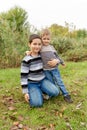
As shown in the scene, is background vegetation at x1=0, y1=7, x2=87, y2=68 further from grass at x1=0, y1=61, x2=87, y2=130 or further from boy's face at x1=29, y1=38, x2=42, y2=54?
boy's face at x1=29, y1=38, x2=42, y2=54

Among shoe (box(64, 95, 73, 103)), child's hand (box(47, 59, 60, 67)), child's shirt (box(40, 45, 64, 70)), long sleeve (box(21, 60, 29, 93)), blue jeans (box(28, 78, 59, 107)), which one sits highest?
child's shirt (box(40, 45, 64, 70))

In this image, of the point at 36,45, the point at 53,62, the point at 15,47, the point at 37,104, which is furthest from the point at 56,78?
the point at 15,47

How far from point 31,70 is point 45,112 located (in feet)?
2.50

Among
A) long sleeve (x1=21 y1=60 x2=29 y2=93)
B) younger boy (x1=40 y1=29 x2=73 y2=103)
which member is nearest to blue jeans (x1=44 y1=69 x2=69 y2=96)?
younger boy (x1=40 y1=29 x2=73 y2=103)

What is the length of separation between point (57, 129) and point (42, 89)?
1.11m

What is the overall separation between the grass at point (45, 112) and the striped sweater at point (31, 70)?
1.36 ft

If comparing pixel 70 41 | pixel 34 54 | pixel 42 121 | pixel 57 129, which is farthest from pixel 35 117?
pixel 70 41

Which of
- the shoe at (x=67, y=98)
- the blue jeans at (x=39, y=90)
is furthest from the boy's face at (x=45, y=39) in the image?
the shoe at (x=67, y=98)

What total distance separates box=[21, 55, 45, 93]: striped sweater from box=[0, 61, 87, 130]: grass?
41 cm

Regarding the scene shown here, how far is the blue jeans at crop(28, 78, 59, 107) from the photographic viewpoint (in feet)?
20.0

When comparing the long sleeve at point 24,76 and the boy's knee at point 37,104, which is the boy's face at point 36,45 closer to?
the long sleeve at point 24,76

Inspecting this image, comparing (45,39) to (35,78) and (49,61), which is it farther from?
(35,78)

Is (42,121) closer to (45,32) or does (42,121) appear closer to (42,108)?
(42,108)

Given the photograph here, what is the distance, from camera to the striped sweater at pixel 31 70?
6104 millimetres
